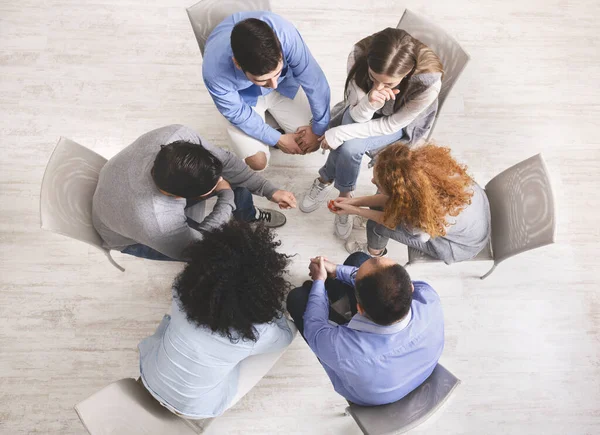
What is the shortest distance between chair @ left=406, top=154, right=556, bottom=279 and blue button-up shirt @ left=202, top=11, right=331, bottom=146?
91 centimetres

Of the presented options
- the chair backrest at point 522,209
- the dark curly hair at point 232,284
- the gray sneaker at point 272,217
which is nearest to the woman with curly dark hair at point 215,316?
the dark curly hair at point 232,284

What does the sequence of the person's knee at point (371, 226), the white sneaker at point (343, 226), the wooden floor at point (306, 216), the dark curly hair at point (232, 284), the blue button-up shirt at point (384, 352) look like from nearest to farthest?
the dark curly hair at point (232, 284) → the blue button-up shirt at point (384, 352) → the person's knee at point (371, 226) → the wooden floor at point (306, 216) → the white sneaker at point (343, 226)

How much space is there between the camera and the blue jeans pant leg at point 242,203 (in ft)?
6.88

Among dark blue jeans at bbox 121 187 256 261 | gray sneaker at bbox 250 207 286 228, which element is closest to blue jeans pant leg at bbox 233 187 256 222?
dark blue jeans at bbox 121 187 256 261

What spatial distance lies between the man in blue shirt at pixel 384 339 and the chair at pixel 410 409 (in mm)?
26

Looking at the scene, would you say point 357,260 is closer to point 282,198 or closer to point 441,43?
point 282,198

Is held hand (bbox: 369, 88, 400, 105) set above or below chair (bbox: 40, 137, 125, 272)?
above

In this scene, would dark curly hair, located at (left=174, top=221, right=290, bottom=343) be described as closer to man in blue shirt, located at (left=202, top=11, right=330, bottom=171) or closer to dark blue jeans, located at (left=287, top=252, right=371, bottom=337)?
dark blue jeans, located at (left=287, top=252, right=371, bottom=337)

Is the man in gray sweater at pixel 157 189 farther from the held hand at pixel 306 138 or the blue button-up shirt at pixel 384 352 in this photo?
the blue button-up shirt at pixel 384 352

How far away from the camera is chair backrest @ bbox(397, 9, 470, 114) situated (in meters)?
1.97

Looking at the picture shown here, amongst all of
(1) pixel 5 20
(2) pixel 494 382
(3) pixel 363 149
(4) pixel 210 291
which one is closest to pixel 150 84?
(1) pixel 5 20

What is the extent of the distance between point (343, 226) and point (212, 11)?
4.23 feet

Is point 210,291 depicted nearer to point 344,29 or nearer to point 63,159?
point 63,159

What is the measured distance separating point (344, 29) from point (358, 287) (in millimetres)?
2097
